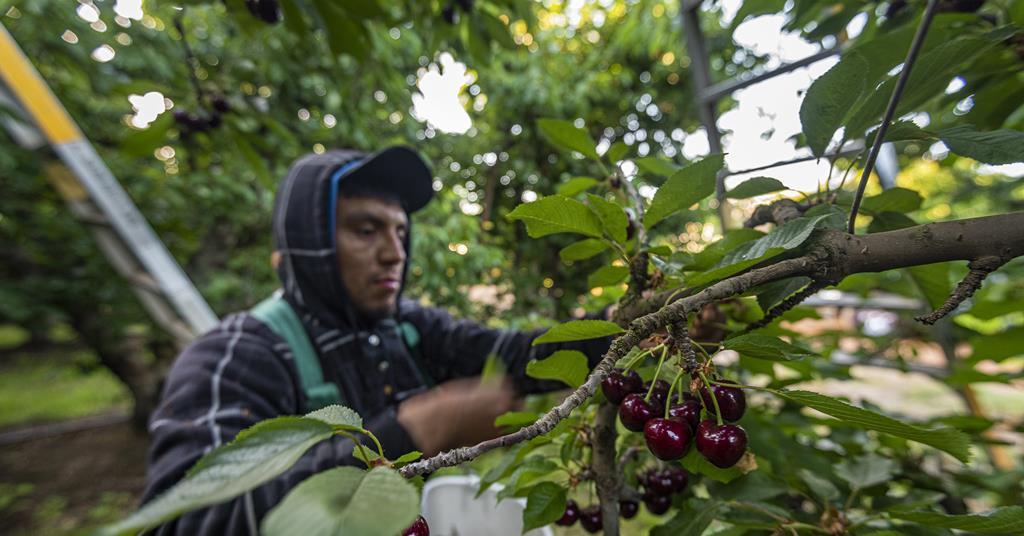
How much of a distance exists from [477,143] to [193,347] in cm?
117

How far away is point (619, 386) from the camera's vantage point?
1.20 feet

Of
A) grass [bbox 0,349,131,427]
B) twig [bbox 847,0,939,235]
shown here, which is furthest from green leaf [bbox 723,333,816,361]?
grass [bbox 0,349,131,427]

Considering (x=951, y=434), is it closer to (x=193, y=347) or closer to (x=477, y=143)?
(x=193, y=347)

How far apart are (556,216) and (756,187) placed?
21 cm

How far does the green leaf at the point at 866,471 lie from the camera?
0.53 m

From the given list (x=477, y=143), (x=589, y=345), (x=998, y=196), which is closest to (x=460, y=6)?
(x=477, y=143)

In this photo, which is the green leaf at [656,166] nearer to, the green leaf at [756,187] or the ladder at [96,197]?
the green leaf at [756,187]

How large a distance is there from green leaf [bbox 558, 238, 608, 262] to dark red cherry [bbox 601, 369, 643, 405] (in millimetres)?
137

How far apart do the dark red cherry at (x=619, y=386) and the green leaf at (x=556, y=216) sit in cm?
13

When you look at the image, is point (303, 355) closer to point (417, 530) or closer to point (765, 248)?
point (417, 530)

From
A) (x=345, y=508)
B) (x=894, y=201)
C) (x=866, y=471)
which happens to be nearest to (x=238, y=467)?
(x=345, y=508)

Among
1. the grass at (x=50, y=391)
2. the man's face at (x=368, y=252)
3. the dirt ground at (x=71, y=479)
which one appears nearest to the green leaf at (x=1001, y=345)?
the man's face at (x=368, y=252)

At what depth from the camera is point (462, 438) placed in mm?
720

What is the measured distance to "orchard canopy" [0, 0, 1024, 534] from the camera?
29 cm
